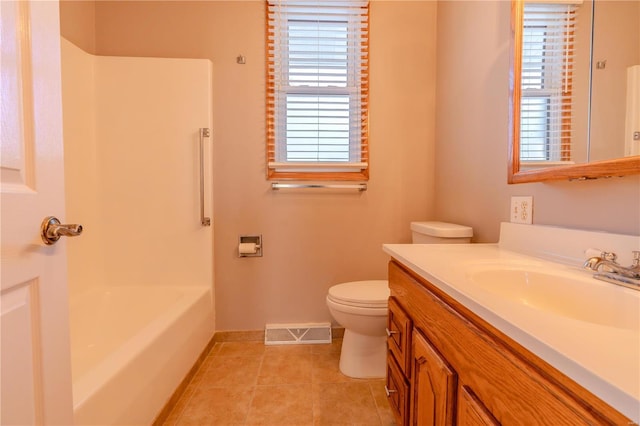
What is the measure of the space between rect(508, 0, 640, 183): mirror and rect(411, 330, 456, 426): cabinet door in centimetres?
69

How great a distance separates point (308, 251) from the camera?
6.64 ft

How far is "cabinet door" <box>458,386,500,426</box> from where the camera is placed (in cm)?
55

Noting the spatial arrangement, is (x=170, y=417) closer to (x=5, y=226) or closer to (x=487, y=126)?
(x=5, y=226)

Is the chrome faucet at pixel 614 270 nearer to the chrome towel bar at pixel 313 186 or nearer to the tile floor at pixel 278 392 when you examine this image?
the tile floor at pixel 278 392

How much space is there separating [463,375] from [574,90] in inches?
37.6

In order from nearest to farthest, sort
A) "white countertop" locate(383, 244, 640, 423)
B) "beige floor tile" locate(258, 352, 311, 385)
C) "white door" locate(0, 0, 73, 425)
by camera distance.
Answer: "white countertop" locate(383, 244, 640, 423), "white door" locate(0, 0, 73, 425), "beige floor tile" locate(258, 352, 311, 385)

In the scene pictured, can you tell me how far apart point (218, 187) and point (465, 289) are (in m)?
1.72

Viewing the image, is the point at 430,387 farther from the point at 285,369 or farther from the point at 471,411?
the point at 285,369

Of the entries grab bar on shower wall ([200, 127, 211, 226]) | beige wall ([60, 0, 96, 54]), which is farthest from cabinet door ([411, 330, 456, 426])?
beige wall ([60, 0, 96, 54])

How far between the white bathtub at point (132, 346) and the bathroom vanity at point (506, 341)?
1.01m

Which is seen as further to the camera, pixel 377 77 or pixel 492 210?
pixel 377 77

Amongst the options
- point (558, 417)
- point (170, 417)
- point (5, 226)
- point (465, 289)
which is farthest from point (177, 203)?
point (558, 417)

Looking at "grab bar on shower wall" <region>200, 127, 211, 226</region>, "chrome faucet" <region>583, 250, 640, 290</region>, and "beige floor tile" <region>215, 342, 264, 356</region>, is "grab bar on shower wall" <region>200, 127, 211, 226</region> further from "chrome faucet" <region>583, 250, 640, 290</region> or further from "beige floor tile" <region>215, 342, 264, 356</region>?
"chrome faucet" <region>583, 250, 640, 290</region>

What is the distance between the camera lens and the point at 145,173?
190 centimetres
